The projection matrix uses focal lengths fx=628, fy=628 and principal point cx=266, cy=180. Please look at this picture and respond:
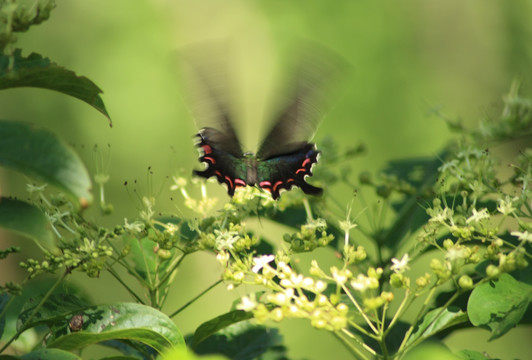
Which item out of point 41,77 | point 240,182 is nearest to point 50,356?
point 41,77

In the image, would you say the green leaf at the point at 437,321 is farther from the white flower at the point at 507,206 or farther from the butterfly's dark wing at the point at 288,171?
the butterfly's dark wing at the point at 288,171

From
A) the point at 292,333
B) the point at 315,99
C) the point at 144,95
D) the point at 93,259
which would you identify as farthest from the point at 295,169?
the point at 144,95

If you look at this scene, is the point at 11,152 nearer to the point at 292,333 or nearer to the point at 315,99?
the point at 315,99

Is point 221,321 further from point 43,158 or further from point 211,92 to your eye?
point 211,92

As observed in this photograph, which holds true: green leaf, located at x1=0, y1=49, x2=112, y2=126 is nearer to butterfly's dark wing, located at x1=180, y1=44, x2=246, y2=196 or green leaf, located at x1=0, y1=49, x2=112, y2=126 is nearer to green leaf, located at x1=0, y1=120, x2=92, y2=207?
green leaf, located at x1=0, y1=120, x2=92, y2=207

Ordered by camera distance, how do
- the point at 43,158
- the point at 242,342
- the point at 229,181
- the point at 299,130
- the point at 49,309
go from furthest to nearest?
the point at 299,130 < the point at 229,181 < the point at 242,342 < the point at 49,309 < the point at 43,158

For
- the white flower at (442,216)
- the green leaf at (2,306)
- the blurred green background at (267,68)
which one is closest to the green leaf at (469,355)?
the white flower at (442,216)
